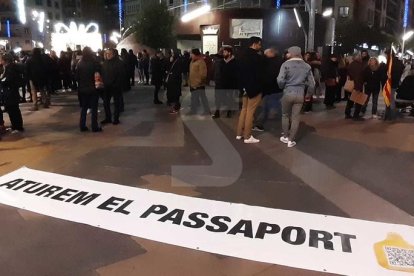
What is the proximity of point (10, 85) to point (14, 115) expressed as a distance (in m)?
0.63

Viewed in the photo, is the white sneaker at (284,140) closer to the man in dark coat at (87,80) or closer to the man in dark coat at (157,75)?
the man in dark coat at (87,80)

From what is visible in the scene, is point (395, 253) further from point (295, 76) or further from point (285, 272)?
point (295, 76)

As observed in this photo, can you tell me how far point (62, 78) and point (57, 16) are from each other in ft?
269

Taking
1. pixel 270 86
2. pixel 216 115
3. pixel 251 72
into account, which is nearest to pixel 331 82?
pixel 270 86

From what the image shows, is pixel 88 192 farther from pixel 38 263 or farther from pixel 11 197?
pixel 38 263

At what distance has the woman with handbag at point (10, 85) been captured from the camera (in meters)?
8.73

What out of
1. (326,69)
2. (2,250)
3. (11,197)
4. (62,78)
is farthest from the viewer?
(62,78)

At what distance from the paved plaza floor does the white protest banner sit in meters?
0.17

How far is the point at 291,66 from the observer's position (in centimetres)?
748

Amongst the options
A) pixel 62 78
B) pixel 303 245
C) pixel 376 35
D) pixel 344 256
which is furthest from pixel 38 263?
pixel 376 35

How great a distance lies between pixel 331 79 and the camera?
12.0 meters

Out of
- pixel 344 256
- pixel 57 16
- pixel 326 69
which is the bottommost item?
pixel 344 256

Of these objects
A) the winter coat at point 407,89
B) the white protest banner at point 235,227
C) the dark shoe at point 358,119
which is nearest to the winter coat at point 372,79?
the dark shoe at point 358,119

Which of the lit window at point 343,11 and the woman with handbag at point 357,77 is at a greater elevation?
the lit window at point 343,11
